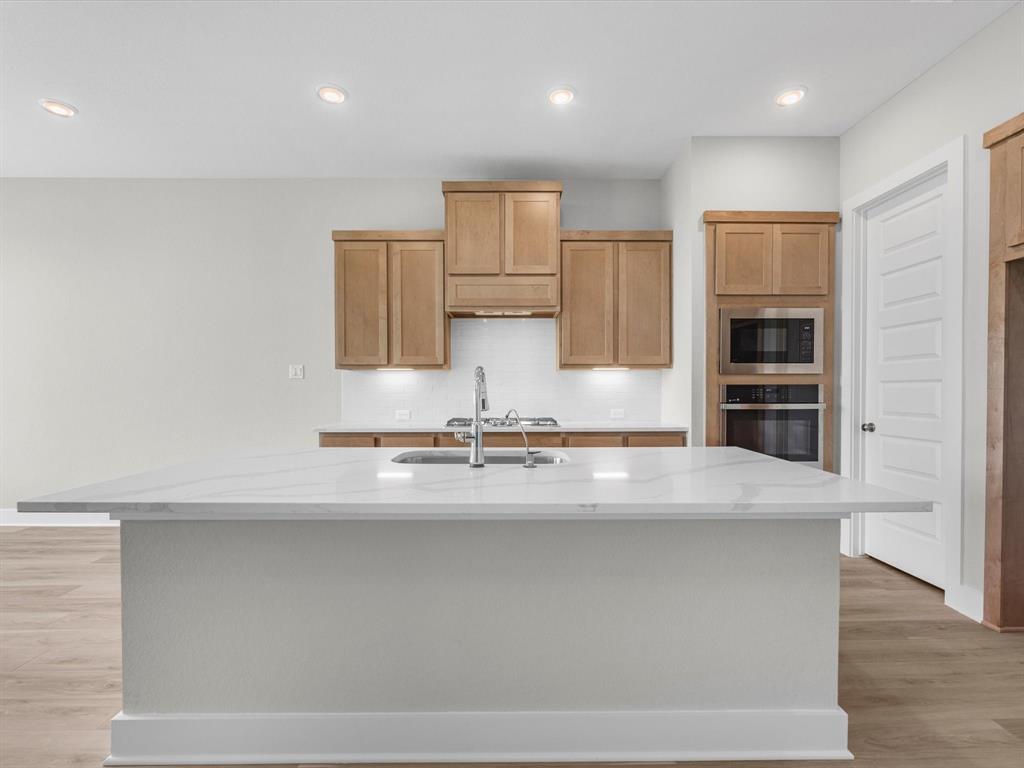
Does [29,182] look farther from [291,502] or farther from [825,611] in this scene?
[825,611]

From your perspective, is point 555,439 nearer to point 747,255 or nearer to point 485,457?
point 485,457

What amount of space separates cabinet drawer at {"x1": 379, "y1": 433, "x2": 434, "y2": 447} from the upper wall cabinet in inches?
37.5

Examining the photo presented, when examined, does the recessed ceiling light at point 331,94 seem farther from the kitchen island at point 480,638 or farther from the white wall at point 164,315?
the kitchen island at point 480,638

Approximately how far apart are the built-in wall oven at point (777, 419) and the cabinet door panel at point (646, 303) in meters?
0.65

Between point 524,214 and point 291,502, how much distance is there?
318 centimetres

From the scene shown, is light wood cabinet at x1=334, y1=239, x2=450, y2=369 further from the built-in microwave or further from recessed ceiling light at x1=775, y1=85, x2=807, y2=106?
recessed ceiling light at x1=775, y1=85, x2=807, y2=106

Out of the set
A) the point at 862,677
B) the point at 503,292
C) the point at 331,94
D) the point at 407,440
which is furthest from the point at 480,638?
the point at 331,94

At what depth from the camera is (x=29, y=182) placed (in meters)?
4.53

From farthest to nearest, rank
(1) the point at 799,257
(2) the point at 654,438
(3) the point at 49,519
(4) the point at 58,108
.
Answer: (3) the point at 49,519 < (2) the point at 654,438 < (1) the point at 799,257 < (4) the point at 58,108

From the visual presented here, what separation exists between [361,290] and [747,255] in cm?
270

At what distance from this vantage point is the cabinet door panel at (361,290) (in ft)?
13.7

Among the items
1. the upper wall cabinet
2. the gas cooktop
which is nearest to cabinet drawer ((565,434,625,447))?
the gas cooktop

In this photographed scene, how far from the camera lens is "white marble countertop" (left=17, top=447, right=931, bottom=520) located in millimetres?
1347

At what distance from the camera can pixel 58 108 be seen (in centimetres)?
343
